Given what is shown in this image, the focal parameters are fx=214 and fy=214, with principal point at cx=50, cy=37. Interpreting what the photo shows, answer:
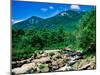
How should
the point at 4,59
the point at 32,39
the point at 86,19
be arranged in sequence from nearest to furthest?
the point at 4,59, the point at 32,39, the point at 86,19

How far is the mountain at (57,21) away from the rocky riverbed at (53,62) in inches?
Answer: 11.9

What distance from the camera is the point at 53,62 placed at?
2504 millimetres

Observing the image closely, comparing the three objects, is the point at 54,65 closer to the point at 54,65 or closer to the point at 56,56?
the point at 54,65

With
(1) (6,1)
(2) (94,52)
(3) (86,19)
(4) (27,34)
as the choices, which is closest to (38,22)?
(4) (27,34)

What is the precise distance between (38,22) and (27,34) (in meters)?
0.19

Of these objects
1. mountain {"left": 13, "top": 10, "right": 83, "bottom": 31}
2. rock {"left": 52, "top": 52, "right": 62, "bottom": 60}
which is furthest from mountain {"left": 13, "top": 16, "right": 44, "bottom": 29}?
rock {"left": 52, "top": 52, "right": 62, "bottom": 60}

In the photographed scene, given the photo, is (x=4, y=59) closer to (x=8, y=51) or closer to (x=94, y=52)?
(x=8, y=51)

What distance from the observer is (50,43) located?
251 cm

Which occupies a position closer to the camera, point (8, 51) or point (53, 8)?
point (8, 51)

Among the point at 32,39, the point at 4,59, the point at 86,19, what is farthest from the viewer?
the point at 86,19

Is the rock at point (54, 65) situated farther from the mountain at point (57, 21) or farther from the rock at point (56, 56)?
the mountain at point (57, 21)

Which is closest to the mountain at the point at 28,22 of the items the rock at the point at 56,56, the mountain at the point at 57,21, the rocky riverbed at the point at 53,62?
the mountain at the point at 57,21

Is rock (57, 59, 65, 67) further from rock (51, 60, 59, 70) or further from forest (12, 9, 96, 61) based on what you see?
forest (12, 9, 96, 61)

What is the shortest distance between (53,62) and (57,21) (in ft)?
1.59
